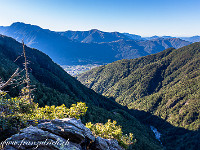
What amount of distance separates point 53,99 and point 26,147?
66257mm

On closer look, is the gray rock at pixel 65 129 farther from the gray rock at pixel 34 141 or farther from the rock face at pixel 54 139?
the gray rock at pixel 34 141

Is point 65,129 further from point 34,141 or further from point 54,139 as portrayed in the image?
point 34,141

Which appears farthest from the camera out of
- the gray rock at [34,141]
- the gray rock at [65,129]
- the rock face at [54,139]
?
the gray rock at [65,129]

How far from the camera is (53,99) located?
243 feet

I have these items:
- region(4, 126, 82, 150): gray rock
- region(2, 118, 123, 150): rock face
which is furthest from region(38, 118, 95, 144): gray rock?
region(4, 126, 82, 150): gray rock

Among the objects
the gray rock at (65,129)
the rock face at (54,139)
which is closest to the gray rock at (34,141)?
the rock face at (54,139)

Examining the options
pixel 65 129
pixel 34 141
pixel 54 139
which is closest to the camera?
pixel 34 141

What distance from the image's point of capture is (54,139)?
1407cm

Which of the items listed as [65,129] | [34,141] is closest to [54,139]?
[34,141]

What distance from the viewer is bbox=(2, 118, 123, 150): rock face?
11945 mm

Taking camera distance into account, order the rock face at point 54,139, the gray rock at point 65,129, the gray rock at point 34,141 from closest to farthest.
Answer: the gray rock at point 34,141
the rock face at point 54,139
the gray rock at point 65,129

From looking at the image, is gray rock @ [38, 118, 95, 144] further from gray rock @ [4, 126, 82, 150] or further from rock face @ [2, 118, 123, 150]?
gray rock @ [4, 126, 82, 150]

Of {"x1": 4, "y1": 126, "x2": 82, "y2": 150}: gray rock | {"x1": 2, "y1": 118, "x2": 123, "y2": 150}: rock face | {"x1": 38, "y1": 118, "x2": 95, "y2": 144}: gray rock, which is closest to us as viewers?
{"x1": 4, "y1": 126, "x2": 82, "y2": 150}: gray rock

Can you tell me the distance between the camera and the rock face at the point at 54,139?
11945 millimetres
